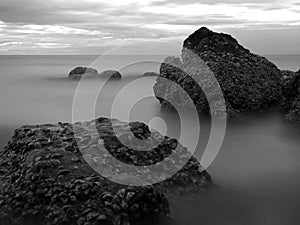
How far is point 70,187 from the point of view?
549 cm

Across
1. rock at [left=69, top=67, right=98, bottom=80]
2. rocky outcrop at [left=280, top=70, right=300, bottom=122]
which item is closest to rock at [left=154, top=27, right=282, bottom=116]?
rocky outcrop at [left=280, top=70, right=300, bottom=122]

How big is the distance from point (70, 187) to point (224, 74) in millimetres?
9256

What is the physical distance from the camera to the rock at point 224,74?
43.9ft

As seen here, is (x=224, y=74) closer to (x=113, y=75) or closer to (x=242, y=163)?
(x=242, y=163)

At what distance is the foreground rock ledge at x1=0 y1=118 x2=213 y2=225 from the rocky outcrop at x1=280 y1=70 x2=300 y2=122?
6.86 m

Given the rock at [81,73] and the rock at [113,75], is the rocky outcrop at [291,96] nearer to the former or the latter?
the rock at [113,75]

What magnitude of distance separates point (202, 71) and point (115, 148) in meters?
7.99

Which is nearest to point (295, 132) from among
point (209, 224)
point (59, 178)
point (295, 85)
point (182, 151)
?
point (295, 85)

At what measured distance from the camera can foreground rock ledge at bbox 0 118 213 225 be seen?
5.25 metres

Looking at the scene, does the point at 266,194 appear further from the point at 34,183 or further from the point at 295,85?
the point at 295,85

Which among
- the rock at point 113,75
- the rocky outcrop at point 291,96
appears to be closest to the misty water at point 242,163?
the rocky outcrop at point 291,96

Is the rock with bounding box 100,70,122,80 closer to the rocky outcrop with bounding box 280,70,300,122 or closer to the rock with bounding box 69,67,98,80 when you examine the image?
the rock with bounding box 69,67,98,80

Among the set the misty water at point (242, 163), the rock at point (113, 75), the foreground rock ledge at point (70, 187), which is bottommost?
the rock at point (113, 75)

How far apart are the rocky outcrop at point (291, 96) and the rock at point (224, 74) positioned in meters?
0.35
